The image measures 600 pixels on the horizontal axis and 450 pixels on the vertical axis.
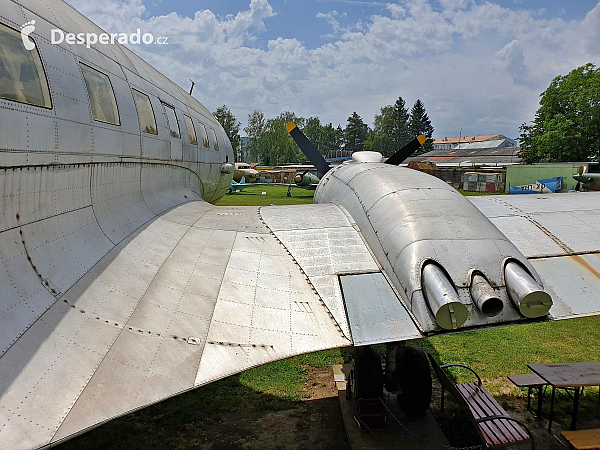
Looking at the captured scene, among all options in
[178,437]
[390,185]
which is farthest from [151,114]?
[178,437]

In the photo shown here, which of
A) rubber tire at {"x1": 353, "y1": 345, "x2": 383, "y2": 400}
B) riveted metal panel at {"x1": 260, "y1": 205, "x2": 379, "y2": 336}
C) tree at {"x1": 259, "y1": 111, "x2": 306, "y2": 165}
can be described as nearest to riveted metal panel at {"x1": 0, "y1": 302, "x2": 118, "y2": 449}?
riveted metal panel at {"x1": 260, "y1": 205, "x2": 379, "y2": 336}

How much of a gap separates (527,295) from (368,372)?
2486 millimetres

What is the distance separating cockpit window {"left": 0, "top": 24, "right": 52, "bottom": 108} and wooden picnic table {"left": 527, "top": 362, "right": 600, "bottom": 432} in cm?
637

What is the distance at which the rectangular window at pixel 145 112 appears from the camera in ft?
19.7

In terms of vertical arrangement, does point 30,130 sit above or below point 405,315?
above

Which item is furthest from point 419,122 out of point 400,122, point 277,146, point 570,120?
point 570,120

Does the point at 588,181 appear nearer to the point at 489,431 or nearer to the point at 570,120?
the point at 570,120

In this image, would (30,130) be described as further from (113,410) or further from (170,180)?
(170,180)

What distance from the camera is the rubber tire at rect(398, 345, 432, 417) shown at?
5402mm

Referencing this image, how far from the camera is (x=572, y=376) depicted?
18.9 feet

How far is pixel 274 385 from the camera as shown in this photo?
700cm

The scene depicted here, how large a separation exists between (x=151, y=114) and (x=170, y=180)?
114cm

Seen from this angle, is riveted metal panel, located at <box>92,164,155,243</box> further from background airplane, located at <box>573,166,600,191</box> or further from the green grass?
background airplane, located at <box>573,166,600,191</box>

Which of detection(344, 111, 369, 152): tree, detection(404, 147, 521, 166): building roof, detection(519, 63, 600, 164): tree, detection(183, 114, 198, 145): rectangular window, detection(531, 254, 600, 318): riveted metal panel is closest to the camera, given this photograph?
detection(531, 254, 600, 318): riveted metal panel
